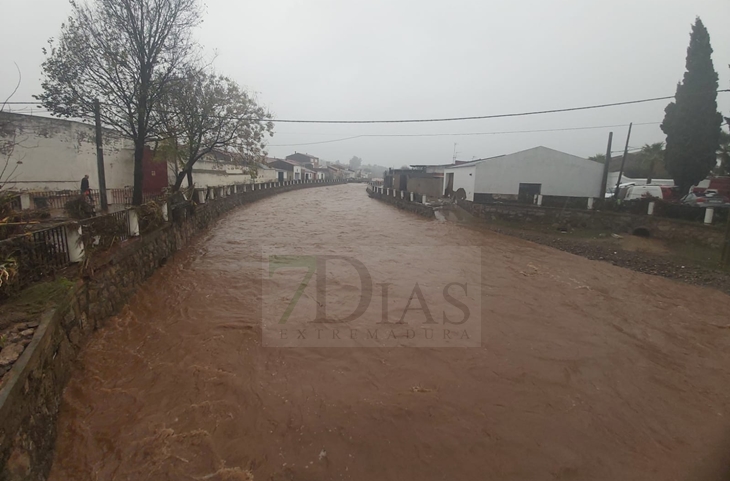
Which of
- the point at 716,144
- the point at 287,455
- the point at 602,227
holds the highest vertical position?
the point at 716,144

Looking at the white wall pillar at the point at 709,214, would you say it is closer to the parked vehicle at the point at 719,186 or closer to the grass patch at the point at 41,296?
the parked vehicle at the point at 719,186

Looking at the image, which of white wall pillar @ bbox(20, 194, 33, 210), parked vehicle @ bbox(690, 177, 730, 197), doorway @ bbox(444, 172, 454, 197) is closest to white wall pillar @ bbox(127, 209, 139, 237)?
white wall pillar @ bbox(20, 194, 33, 210)

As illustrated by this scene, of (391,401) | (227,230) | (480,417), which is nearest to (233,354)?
(391,401)

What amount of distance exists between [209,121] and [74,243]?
35.5 feet

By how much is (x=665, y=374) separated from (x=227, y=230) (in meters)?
14.4

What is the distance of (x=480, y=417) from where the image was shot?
4.09 m

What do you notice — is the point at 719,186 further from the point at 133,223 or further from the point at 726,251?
the point at 133,223

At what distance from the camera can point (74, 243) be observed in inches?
210

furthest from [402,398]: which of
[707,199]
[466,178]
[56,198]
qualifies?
[707,199]

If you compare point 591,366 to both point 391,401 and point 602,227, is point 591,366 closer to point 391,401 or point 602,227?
point 391,401

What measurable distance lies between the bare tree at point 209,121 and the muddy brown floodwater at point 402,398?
25.0 feet

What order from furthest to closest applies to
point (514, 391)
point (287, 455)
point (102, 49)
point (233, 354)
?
1. point (102, 49)
2. point (233, 354)
3. point (514, 391)
4. point (287, 455)

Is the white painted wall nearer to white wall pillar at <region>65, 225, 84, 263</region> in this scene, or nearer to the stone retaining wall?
the stone retaining wall

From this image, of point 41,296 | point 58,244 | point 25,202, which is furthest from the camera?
point 25,202
